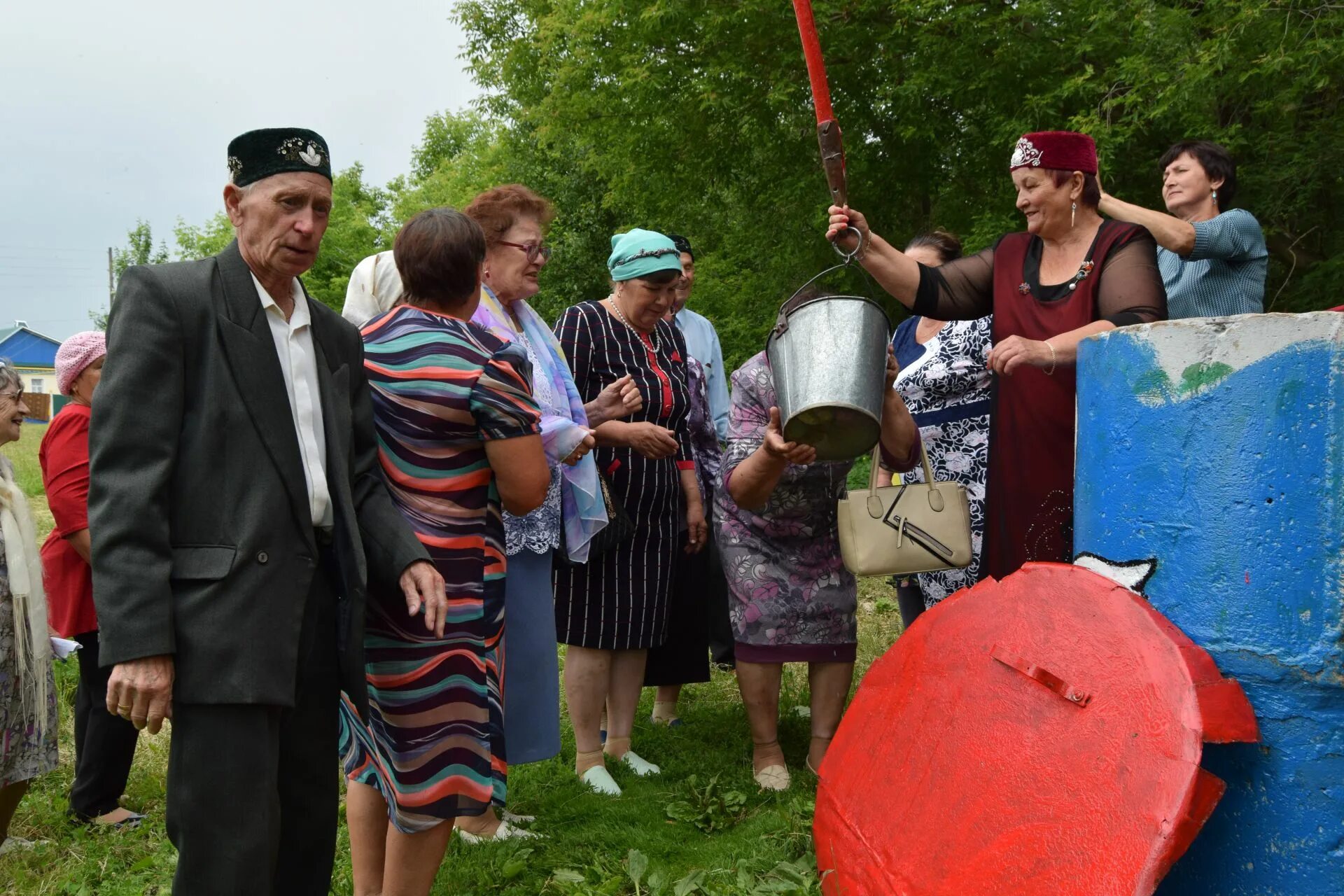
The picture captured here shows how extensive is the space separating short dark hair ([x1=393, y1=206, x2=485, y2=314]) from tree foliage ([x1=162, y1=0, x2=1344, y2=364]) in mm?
5455

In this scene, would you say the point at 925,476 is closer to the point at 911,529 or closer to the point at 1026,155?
the point at 911,529

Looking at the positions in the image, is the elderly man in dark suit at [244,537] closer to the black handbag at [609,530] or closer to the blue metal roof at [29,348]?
the black handbag at [609,530]

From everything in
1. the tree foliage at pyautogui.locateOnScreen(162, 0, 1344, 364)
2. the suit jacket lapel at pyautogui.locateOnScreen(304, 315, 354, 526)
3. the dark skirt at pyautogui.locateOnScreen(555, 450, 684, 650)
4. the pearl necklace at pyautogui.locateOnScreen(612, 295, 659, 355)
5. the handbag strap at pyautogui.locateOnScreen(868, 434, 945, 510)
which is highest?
the tree foliage at pyautogui.locateOnScreen(162, 0, 1344, 364)

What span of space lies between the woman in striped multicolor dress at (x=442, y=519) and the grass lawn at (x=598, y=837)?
0.25 meters

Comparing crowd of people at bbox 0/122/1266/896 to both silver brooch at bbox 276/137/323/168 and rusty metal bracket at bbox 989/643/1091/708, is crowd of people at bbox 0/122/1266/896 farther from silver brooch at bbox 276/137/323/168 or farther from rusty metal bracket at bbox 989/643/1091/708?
rusty metal bracket at bbox 989/643/1091/708

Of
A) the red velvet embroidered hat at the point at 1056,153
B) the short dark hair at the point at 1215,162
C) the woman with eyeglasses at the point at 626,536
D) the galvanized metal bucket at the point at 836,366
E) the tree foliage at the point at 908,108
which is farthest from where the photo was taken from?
the tree foliage at the point at 908,108

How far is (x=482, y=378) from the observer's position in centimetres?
275

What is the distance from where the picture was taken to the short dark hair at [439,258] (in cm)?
290

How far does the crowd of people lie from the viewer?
2.20m

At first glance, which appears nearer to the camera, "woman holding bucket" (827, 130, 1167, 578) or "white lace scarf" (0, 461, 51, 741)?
"woman holding bucket" (827, 130, 1167, 578)

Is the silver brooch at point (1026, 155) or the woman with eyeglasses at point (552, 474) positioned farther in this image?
the woman with eyeglasses at point (552, 474)

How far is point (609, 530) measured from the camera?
425cm

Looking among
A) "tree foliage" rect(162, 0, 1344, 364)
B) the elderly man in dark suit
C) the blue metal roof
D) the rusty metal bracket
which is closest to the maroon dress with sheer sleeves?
the rusty metal bracket

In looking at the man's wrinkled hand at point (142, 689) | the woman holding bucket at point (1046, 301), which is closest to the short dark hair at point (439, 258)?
the woman holding bucket at point (1046, 301)
